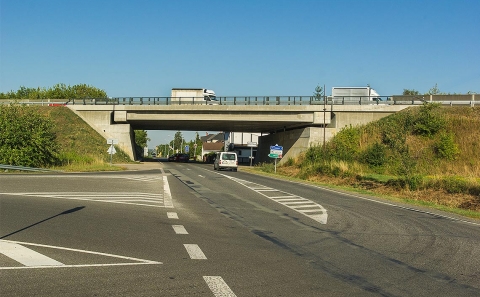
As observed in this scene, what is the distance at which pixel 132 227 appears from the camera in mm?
10680

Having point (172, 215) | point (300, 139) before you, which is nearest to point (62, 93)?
point (300, 139)

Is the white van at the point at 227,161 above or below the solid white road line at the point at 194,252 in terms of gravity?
above

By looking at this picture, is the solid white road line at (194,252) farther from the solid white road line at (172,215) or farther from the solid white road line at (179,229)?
the solid white road line at (172,215)

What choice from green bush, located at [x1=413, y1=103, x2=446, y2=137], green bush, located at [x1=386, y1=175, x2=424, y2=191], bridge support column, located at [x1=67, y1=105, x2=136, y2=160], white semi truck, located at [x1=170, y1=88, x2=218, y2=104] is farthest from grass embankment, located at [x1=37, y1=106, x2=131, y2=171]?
green bush, located at [x1=386, y1=175, x2=424, y2=191]

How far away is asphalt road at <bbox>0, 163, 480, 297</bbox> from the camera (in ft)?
20.0

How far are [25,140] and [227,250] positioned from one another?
100 feet

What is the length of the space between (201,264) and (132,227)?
3.87 metres

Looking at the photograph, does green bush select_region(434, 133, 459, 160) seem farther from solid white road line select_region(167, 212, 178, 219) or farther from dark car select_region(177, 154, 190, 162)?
dark car select_region(177, 154, 190, 162)

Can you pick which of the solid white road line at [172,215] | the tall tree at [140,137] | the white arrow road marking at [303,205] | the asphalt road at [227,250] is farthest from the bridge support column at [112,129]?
the tall tree at [140,137]

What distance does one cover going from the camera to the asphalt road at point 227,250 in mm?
6098

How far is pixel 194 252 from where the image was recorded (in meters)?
8.11

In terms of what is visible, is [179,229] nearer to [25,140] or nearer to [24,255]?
[24,255]

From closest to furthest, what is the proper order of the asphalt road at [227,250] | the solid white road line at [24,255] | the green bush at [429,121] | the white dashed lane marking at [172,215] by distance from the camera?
the asphalt road at [227,250]
the solid white road line at [24,255]
the white dashed lane marking at [172,215]
the green bush at [429,121]

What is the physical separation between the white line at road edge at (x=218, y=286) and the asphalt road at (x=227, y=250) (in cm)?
1
